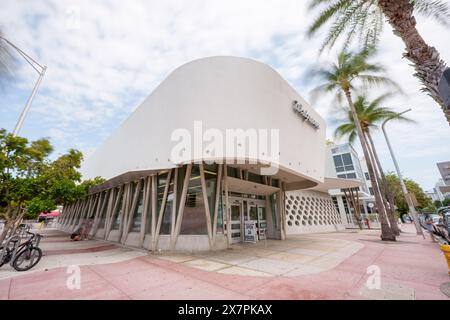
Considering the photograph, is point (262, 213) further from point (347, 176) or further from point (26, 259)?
point (347, 176)

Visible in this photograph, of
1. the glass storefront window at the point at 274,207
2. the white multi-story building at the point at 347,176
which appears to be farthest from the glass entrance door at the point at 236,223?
the white multi-story building at the point at 347,176

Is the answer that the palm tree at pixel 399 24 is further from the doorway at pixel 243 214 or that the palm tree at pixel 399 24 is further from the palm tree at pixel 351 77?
the doorway at pixel 243 214

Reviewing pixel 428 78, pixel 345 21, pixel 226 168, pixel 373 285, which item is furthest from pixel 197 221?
pixel 345 21

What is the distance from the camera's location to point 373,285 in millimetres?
4340

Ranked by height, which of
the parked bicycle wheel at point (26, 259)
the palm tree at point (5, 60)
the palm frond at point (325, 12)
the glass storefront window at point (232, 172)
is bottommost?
the parked bicycle wheel at point (26, 259)

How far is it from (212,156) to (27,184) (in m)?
7.42

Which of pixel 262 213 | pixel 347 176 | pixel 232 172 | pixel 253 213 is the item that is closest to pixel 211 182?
pixel 232 172

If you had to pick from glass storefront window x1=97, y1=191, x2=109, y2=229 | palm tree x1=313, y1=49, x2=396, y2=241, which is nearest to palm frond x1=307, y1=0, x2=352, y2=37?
palm tree x1=313, y1=49, x2=396, y2=241

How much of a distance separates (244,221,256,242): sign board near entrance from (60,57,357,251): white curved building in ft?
0.17

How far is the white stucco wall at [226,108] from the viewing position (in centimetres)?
767

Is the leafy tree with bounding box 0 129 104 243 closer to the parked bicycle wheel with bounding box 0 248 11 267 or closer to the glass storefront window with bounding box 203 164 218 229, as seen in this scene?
the parked bicycle wheel with bounding box 0 248 11 267

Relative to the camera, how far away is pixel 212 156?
23.4ft

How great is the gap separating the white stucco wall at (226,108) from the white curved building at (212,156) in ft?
0.14
